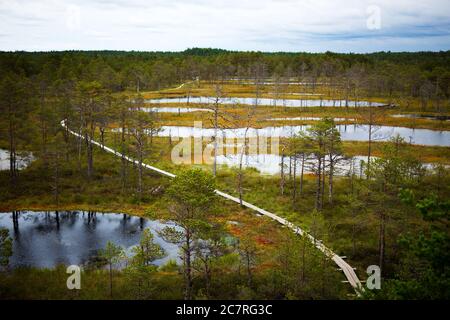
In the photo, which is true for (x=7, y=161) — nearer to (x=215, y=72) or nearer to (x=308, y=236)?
(x=308, y=236)

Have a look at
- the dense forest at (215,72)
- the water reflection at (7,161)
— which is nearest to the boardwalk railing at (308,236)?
the water reflection at (7,161)

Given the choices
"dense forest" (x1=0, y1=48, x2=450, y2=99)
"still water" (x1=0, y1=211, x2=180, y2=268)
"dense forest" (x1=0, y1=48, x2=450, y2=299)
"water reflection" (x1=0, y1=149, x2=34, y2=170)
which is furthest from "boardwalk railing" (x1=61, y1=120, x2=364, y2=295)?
"dense forest" (x1=0, y1=48, x2=450, y2=99)

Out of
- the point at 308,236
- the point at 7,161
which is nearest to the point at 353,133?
the point at 308,236

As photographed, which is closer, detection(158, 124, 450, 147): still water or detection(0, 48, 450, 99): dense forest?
detection(158, 124, 450, 147): still water

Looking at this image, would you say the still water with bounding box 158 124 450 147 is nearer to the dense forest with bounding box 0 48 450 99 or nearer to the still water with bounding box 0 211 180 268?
the dense forest with bounding box 0 48 450 99

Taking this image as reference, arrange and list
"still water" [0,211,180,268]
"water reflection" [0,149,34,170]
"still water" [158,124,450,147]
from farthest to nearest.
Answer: "still water" [158,124,450,147]
"water reflection" [0,149,34,170]
"still water" [0,211,180,268]

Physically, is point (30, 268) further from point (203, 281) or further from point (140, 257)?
point (203, 281)

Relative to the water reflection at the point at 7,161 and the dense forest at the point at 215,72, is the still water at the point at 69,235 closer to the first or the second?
the water reflection at the point at 7,161
